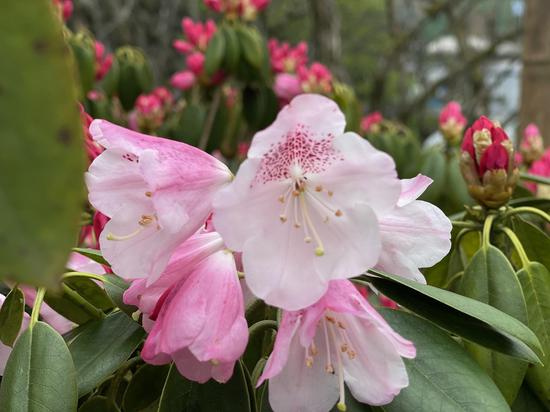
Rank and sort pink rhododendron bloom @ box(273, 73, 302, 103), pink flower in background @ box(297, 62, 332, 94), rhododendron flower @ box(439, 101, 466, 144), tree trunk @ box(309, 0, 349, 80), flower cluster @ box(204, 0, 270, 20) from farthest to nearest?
tree trunk @ box(309, 0, 349, 80), pink rhododendron bloom @ box(273, 73, 302, 103), flower cluster @ box(204, 0, 270, 20), pink flower in background @ box(297, 62, 332, 94), rhododendron flower @ box(439, 101, 466, 144)

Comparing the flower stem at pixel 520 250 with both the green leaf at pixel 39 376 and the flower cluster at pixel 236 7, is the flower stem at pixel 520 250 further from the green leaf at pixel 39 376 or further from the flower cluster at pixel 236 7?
the flower cluster at pixel 236 7

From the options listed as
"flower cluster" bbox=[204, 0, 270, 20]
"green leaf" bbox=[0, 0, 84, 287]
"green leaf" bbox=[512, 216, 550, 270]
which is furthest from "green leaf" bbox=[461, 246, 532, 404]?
"flower cluster" bbox=[204, 0, 270, 20]

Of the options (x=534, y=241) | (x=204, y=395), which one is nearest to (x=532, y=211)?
(x=534, y=241)

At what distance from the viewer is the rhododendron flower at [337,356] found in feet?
1.49

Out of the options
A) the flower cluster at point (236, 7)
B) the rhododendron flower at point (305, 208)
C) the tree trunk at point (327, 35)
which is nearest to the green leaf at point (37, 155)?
the rhododendron flower at point (305, 208)

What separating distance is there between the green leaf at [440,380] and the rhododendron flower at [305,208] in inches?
4.2

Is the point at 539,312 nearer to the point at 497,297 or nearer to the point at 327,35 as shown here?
the point at 497,297

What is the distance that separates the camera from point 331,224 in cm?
48

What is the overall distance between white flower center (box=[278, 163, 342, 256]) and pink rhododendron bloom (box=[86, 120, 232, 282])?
0.13 ft

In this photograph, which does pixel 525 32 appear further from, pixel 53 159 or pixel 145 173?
pixel 53 159

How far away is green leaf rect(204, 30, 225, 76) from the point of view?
2490 millimetres

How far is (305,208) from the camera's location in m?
0.49

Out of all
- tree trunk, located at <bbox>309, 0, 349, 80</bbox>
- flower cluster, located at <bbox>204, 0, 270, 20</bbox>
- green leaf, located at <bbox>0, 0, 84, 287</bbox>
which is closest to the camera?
green leaf, located at <bbox>0, 0, 84, 287</bbox>

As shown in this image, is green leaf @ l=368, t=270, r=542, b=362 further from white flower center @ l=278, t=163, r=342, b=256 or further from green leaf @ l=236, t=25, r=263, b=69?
green leaf @ l=236, t=25, r=263, b=69
